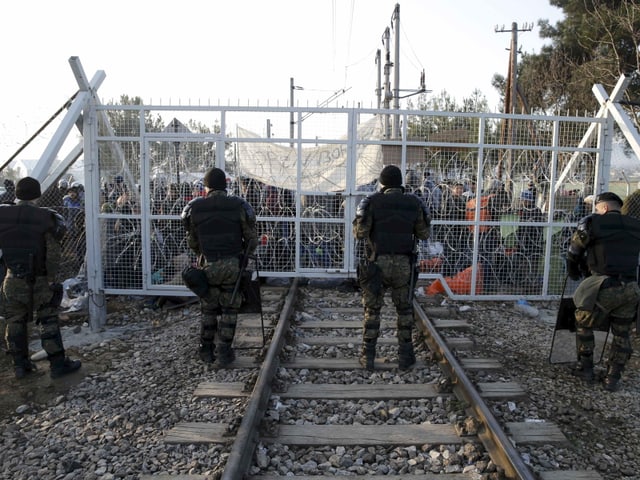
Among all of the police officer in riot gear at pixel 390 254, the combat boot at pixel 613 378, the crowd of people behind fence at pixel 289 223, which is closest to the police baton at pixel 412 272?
the police officer in riot gear at pixel 390 254

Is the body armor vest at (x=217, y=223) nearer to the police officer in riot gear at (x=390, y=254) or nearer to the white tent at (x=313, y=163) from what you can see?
the police officer in riot gear at (x=390, y=254)

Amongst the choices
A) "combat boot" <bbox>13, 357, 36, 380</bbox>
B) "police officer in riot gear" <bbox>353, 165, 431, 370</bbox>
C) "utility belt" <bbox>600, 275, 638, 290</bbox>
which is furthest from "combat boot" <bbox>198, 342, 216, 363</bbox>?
"utility belt" <bbox>600, 275, 638, 290</bbox>

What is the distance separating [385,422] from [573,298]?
256 cm

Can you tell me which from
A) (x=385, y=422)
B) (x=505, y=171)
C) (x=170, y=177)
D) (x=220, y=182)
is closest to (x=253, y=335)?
(x=220, y=182)

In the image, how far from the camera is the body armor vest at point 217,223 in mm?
5082

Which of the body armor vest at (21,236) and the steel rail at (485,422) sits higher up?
the body armor vest at (21,236)

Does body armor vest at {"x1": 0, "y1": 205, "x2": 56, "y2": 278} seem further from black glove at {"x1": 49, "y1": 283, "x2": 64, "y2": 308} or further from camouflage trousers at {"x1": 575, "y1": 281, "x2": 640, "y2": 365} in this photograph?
camouflage trousers at {"x1": 575, "y1": 281, "x2": 640, "y2": 365}

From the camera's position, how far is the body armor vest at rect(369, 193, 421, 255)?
496 centimetres

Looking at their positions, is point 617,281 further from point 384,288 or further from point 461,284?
→ point 461,284

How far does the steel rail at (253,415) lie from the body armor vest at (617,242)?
11.0ft

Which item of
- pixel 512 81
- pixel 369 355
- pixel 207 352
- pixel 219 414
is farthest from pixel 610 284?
pixel 512 81

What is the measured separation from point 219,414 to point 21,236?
288 cm

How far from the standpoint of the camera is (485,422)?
3576mm

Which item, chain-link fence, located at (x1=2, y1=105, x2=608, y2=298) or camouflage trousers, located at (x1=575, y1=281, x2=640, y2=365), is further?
chain-link fence, located at (x1=2, y1=105, x2=608, y2=298)
